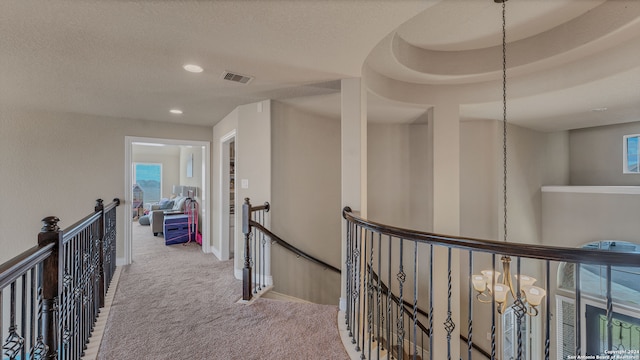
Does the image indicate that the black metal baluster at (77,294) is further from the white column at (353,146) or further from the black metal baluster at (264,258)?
the white column at (353,146)

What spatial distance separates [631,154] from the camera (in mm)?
5074

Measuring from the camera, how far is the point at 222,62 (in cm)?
243

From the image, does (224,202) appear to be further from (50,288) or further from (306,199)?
(50,288)

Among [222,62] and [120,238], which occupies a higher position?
[222,62]

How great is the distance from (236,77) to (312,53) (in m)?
0.91

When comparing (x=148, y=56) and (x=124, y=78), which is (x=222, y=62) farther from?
(x=124, y=78)

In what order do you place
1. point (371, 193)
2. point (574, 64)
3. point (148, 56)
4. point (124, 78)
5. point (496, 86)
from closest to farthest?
point (148, 56)
point (124, 78)
point (574, 64)
point (496, 86)
point (371, 193)

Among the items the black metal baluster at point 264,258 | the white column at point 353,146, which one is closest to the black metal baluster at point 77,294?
the black metal baluster at point 264,258

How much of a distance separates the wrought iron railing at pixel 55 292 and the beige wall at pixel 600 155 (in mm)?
7855

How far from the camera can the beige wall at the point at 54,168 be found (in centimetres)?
371

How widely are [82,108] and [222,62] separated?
106 inches

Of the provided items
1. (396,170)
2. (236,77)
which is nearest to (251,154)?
(236,77)

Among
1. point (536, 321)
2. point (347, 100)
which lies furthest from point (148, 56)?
point (536, 321)

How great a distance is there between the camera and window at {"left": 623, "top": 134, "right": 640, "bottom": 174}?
198 inches
